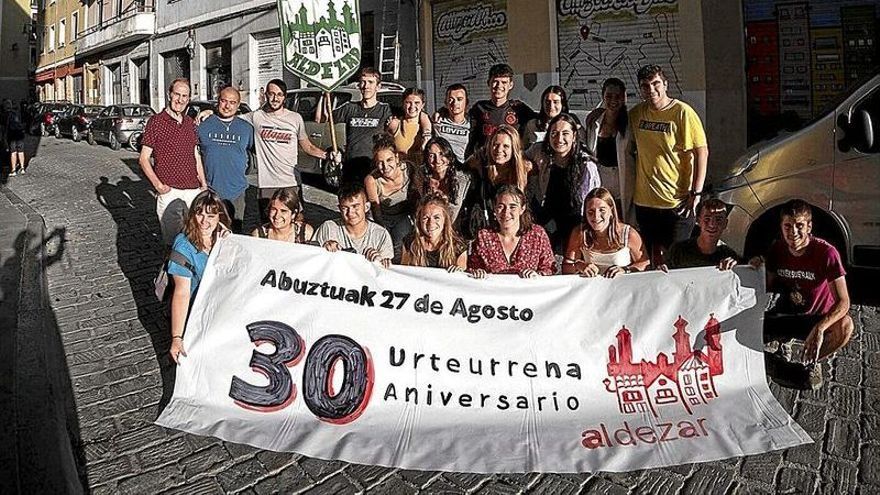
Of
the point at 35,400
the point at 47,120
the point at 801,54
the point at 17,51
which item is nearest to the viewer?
the point at 35,400

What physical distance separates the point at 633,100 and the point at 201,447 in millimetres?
10793

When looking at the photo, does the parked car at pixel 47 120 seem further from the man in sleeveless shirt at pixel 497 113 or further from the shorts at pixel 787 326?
the shorts at pixel 787 326

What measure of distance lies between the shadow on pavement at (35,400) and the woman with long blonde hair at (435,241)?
7.27 feet

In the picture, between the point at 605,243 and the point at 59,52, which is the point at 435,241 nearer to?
the point at 605,243

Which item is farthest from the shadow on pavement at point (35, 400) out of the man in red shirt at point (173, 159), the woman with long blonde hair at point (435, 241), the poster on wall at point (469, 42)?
the poster on wall at point (469, 42)

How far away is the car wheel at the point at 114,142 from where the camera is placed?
66.2 feet

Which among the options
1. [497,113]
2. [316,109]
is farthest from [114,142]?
[497,113]

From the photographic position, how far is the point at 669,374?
161 inches

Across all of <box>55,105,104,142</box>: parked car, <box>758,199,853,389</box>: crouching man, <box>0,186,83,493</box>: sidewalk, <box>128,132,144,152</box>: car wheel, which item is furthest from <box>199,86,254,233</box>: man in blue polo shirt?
<box>55,105,104,142</box>: parked car

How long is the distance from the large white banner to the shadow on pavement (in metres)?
0.57

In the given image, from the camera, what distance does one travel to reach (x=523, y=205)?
453 cm

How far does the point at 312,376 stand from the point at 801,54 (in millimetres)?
9794

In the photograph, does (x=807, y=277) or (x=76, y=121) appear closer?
(x=807, y=277)

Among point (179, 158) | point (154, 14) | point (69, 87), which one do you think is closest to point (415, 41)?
point (179, 158)
